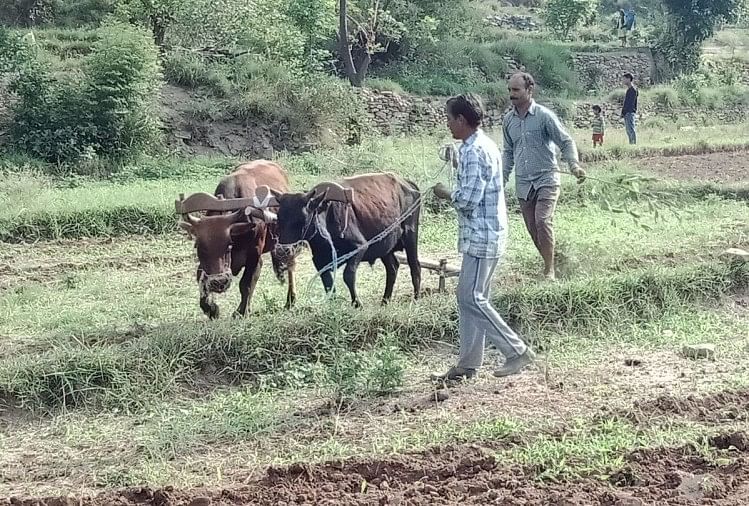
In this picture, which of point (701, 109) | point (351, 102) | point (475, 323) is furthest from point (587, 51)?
point (475, 323)

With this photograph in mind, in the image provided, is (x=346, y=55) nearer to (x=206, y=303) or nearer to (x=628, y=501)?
(x=206, y=303)

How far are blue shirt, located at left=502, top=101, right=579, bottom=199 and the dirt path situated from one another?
25.8 ft

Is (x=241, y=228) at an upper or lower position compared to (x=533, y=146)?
lower

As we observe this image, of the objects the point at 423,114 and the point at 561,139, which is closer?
the point at 561,139

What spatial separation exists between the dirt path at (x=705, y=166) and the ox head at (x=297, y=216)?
9.77 m

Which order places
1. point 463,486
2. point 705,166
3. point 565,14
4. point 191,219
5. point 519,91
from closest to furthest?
point 463,486 → point 191,219 → point 519,91 → point 705,166 → point 565,14

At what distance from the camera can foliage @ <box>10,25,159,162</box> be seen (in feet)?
56.4

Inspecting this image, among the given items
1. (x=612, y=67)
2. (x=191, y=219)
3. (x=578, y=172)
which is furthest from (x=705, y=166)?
(x=612, y=67)

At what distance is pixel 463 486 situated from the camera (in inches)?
190

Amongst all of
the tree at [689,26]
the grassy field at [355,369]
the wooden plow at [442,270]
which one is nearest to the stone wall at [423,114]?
the tree at [689,26]

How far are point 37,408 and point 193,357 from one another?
3.68 feet

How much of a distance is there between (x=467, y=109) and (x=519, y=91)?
2.00 m

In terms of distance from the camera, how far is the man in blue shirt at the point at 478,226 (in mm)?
6051

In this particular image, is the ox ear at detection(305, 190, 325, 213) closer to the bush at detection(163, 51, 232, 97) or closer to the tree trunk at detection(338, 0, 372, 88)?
the bush at detection(163, 51, 232, 97)
